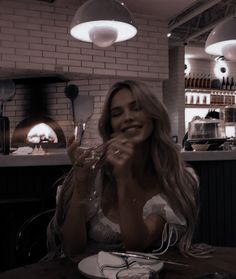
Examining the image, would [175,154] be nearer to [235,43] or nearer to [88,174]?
[88,174]

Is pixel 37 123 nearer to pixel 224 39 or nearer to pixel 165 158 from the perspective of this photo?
pixel 224 39

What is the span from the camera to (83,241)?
1371 mm

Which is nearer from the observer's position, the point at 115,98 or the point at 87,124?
the point at 115,98

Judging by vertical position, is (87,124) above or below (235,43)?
below

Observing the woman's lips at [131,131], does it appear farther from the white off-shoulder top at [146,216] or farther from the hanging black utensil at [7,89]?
the hanging black utensil at [7,89]

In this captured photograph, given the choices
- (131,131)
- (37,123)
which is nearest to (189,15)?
(37,123)

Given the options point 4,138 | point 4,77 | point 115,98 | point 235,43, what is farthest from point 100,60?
point 115,98

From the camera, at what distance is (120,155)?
1134 millimetres

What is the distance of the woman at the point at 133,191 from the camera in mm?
1213

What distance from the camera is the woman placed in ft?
3.98

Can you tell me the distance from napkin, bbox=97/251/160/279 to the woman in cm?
20

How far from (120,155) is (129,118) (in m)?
0.28

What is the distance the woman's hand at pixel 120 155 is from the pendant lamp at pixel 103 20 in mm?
1728

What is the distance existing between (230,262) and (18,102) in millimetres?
4744
